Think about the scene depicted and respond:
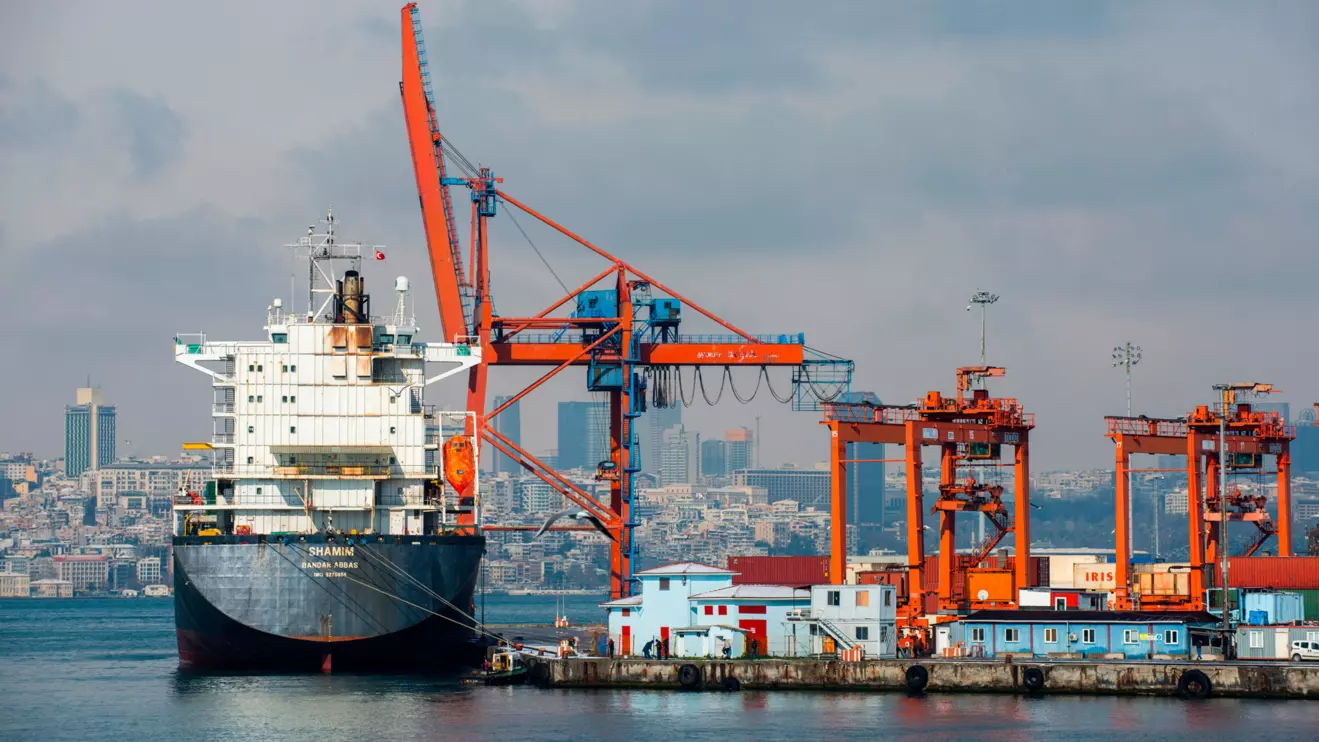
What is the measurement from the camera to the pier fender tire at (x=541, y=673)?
76750 mm

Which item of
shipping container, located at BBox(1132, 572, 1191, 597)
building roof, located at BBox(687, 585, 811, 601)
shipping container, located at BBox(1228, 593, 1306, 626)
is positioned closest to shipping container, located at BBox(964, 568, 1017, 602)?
shipping container, located at BBox(1132, 572, 1191, 597)

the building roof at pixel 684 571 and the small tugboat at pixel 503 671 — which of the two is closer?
the small tugboat at pixel 503 671

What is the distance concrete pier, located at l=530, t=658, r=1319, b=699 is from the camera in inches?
2785

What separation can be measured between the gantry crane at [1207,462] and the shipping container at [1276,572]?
7.98 ft

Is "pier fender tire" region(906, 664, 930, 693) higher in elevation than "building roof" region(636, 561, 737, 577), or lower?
lower

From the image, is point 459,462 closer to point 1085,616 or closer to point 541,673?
point 541,673

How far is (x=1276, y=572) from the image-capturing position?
3418 inches

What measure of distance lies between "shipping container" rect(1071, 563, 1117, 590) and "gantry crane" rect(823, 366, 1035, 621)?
8.14m

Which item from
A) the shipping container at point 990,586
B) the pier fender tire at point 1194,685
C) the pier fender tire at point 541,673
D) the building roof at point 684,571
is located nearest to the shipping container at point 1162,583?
the shipping container at point 990,586

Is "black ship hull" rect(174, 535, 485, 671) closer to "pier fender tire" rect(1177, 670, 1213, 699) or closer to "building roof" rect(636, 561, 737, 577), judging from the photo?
"building roof" rect(636, 561, 737, 577)

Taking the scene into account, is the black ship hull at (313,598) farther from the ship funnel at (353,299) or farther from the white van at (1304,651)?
the white van at (1304,651)

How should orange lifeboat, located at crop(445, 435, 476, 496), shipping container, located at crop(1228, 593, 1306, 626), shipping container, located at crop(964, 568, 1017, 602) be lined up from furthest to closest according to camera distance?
shipping container, located at crop(964, 568, 1017, 602)
orange lifeboat, located at crop(445, 435, 476, 496)
shipping container, located at crop(1228, 593, 1306, 626)

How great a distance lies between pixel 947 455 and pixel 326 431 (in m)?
27.3

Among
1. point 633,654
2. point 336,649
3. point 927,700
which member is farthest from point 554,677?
point 927,700
